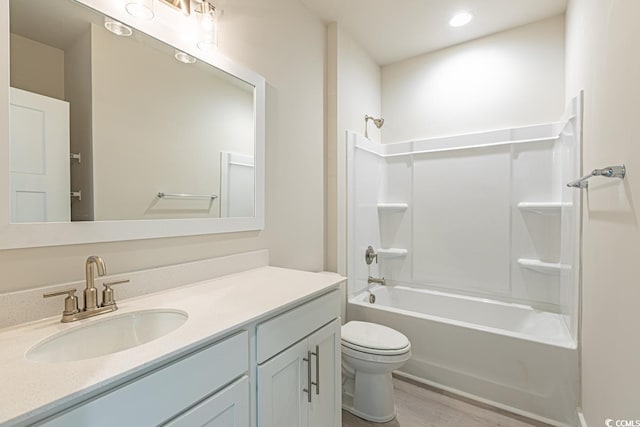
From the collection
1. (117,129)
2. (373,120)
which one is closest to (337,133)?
(373,120)

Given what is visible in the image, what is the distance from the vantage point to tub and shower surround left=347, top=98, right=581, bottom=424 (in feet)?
5.97

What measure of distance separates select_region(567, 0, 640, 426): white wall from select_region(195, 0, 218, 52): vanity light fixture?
61.5 inches

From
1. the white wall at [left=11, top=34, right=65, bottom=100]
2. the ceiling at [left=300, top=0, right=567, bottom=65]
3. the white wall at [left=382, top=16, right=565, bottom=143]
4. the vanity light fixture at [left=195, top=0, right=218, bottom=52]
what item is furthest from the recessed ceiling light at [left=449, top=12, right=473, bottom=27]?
the white wall at [left=11, top=34, right=65, bottom=100]

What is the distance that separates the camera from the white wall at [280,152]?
47.4 inches

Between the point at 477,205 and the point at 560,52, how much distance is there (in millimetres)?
1295

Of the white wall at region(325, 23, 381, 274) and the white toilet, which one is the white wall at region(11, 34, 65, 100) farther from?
the white toilet

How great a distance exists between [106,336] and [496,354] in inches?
83.6

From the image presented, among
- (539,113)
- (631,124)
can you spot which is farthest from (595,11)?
(539,113)

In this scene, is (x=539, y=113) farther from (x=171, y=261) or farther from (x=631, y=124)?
(x=171, y=261)

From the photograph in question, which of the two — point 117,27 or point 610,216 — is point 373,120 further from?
point 117,27

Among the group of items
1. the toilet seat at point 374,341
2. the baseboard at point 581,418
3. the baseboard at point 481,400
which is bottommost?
the baseboard at point 481,400

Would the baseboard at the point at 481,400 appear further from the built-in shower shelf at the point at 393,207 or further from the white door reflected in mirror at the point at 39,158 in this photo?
the white door reflected in mirror at the point at 39,158

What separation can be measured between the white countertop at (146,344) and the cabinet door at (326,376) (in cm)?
21

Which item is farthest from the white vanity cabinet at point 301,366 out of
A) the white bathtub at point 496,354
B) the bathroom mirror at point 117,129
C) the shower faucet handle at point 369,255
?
the shower faucet handle at point 369,255
